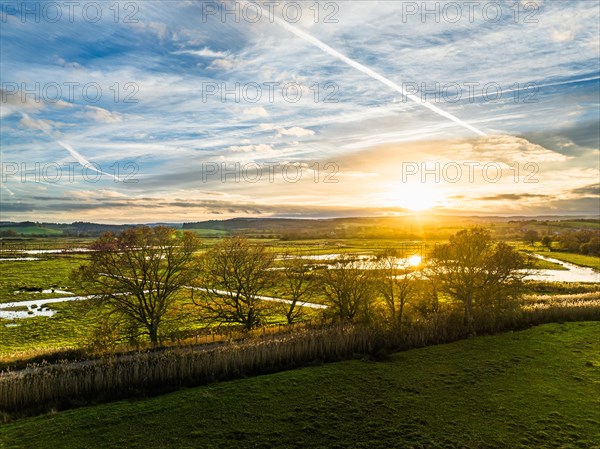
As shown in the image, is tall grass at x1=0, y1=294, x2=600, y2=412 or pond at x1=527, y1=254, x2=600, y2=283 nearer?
tall grass at x1=0, y1=294, x2=600, y2=412

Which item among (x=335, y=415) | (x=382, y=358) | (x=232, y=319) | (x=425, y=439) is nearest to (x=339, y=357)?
(x=382, y=358)

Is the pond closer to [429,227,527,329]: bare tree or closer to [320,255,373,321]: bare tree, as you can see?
[429,227,527,329]: bare tree

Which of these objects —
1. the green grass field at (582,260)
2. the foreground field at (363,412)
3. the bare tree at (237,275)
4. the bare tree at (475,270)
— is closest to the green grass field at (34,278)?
the bare tree at (237,275)

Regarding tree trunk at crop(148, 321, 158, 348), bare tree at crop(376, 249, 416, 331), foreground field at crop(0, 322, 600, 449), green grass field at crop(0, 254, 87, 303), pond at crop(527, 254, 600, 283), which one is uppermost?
bare tree at crop(376, 249, 416, 331)

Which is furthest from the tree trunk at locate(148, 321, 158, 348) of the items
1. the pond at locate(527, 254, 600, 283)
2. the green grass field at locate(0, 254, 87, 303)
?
the pond at locate(527, 254, 600, 283)

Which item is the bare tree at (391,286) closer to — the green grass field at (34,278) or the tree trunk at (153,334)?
the tree trunk at (153,334)

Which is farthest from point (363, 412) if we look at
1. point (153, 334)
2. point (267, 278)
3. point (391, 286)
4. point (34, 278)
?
point (34, 278)
